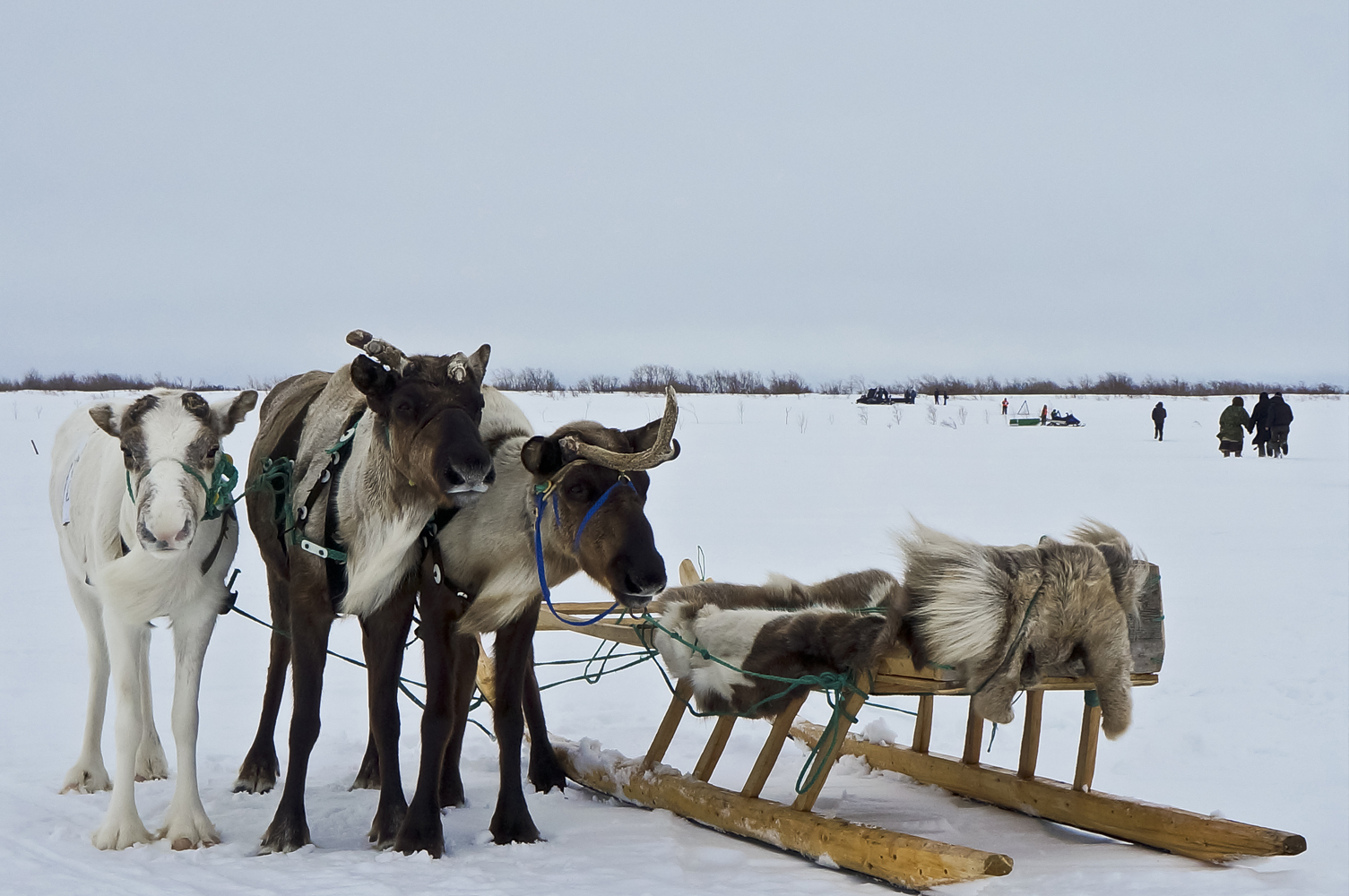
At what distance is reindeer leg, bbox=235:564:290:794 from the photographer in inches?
238

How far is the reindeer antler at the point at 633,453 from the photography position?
4.72 m

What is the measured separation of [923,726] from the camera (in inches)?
241

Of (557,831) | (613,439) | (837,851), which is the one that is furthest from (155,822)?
(837,851)

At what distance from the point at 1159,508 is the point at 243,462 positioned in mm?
14863

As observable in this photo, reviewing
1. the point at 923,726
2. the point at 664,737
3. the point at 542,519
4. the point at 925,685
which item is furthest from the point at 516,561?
the point at 923,726

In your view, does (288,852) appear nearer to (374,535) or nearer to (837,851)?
(374,535)

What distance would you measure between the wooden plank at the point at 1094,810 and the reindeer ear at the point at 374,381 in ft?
10.8

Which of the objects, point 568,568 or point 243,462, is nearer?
point 568,568

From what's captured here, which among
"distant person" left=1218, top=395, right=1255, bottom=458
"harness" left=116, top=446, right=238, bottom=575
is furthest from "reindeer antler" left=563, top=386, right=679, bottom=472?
"distant person" left=1218, top=395, right=1255, bottom=458

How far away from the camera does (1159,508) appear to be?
1647 cm

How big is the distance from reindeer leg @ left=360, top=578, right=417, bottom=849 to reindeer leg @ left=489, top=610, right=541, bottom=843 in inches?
17.0

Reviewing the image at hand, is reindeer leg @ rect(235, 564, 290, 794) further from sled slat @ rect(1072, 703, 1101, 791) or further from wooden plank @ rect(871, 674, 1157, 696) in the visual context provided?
sled slat @ rect(1072, 703, 1101, 791)

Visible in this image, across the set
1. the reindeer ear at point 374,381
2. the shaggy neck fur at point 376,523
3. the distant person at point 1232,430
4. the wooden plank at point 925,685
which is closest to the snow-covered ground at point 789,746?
the wooden plank at point 925,685

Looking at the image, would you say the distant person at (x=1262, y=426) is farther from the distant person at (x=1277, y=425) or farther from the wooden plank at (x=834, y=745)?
the wooden plank at (x=834, y=745)
